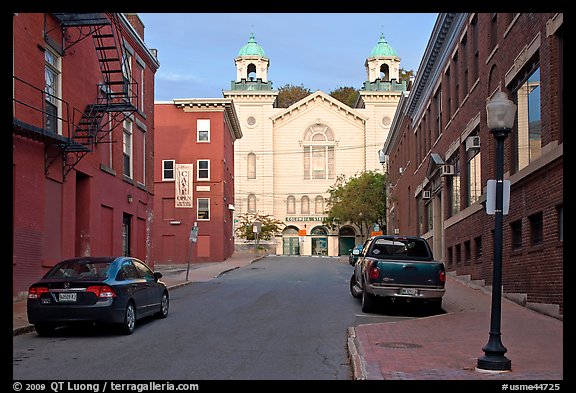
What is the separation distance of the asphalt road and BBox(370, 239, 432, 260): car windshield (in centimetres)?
151

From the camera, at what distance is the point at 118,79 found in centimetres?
2814

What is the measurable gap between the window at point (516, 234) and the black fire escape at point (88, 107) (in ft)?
40.6

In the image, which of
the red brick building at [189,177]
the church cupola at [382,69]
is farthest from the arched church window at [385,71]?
the red brick building at [189,177]

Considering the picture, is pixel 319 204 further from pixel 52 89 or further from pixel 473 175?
pixel 52 89

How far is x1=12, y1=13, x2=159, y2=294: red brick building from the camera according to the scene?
19062mm

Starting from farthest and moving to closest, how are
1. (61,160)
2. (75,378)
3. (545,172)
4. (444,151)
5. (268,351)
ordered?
(444,151) < (61,160) < (545,172) < (268,351) < (75,378)

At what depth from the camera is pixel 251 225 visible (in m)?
69.9

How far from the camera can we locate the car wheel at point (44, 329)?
44.5 ft

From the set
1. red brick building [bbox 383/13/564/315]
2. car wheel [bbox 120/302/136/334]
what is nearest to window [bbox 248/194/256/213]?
red brick building [bbox 383/13/564/315]

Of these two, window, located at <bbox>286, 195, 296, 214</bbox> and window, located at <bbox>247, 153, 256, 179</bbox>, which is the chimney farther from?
window, located at <bbox>286, 195, 296, 214</bbox>

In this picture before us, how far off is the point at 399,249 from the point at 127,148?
15.5 m

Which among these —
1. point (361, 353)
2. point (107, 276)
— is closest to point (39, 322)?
point (107, 276)
